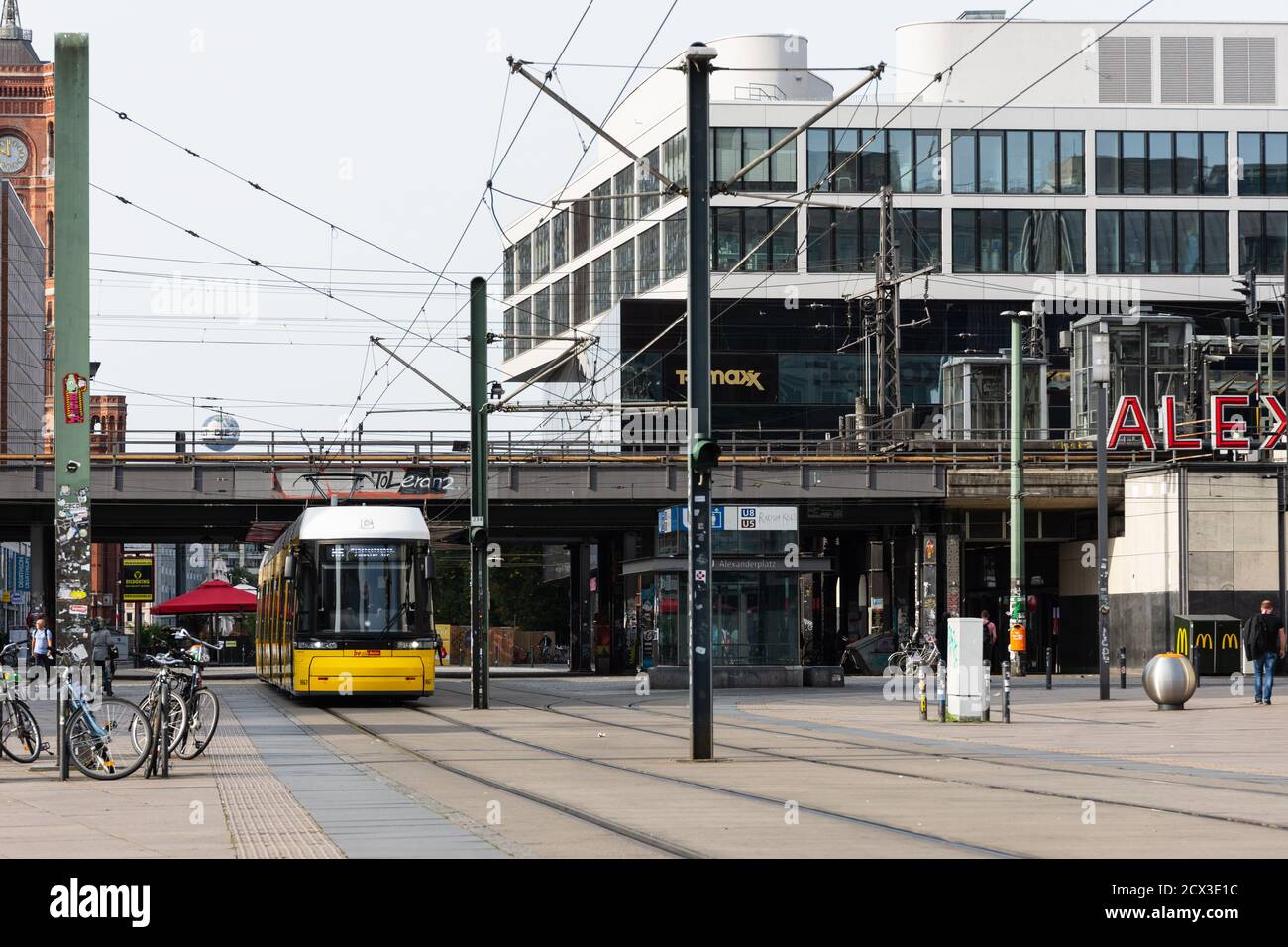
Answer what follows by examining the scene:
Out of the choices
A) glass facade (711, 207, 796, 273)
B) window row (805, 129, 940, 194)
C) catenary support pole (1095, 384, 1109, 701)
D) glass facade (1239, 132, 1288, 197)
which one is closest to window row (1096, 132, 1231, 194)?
glass facade (1239, 132, 1288, 197)

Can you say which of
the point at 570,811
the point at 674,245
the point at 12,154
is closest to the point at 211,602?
the point at 674,245

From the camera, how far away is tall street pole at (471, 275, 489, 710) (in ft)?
98.1

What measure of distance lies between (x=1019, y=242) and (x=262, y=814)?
62.9 m

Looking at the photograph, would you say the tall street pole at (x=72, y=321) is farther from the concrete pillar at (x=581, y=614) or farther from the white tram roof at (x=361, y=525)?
the concrete pillar at (x=581, y=614)

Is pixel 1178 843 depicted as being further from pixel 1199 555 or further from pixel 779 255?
pixel 779 255

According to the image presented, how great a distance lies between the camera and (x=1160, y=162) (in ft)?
239

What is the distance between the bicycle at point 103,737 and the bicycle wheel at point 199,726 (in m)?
1.63

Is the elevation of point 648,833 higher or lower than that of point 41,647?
higher

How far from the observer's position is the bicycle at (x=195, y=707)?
18.8 meters

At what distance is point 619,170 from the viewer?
79125 mm

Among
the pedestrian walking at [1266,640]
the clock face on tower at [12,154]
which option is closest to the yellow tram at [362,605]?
the pedestrian walking at [1266,640]

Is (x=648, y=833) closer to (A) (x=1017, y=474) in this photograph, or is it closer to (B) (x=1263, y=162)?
(A) (x=1017, y=474)

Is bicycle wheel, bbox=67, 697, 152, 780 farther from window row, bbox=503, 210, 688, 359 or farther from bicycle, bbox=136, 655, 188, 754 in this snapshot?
window row, bbox=503, 210, 688, 359
